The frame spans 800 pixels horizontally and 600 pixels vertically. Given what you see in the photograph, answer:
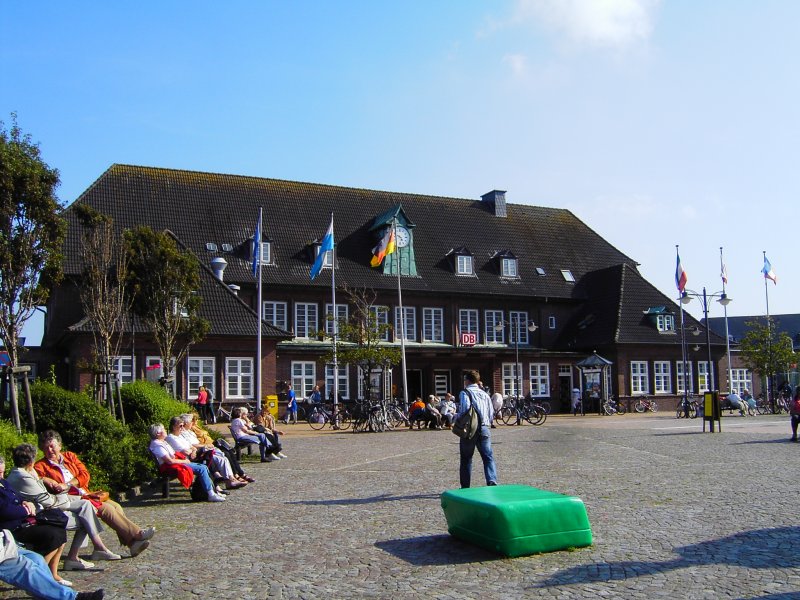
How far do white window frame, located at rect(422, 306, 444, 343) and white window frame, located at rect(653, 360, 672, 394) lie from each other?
39.2 feet

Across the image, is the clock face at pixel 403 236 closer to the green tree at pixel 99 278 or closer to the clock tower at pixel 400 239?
the clock tower at pixel 400 239

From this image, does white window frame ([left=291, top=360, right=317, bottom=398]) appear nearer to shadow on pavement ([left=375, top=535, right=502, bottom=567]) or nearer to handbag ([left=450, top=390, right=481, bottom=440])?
handbag ([left=450, top=390, right=481, bottom=440])

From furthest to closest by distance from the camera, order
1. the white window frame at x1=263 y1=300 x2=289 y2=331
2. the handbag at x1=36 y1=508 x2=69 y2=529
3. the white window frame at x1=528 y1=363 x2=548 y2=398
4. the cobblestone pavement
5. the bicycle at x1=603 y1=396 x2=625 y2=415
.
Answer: the white window frame at x1=528 y1=363 x2=548 y2=398 < the bicycle at x1=603 y1=396 x2=625 y2=415 < the white window frame at x1=263 y1=300 x2=289 y2=331 < the handbag at x1=36 y1=508 x2=69 y2=529 < the cobblestone pavement

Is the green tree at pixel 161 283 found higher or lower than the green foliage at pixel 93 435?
higher

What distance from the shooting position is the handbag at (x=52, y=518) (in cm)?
728

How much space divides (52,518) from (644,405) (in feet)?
135

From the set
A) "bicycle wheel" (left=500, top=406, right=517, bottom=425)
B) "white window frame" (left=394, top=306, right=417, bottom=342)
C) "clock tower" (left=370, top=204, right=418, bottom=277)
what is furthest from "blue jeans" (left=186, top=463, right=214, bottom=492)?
"clock tower" (left=370, top=204, right=418, bottom=277)

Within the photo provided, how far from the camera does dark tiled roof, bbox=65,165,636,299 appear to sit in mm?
40438

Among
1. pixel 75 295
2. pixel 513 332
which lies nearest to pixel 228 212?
Result: pixel 75 295

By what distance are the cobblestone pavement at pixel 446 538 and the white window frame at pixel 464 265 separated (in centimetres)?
→ 2883

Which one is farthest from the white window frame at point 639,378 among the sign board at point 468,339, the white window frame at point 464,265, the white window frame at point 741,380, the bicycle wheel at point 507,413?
the bicycle wheel at point 507,413

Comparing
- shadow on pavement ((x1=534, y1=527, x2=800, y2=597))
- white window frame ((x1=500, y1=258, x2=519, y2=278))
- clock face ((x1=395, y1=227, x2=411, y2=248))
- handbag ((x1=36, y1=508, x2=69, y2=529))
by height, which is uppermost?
clock face ((x1=395, y1=227, x2=411, y2=248))

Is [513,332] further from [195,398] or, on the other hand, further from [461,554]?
[461,554]

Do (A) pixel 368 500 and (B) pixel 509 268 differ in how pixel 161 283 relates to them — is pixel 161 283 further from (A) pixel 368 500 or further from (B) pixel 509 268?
(B) pixel 509 268
